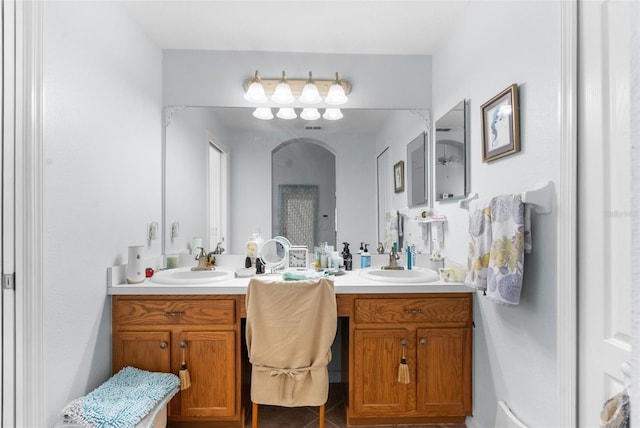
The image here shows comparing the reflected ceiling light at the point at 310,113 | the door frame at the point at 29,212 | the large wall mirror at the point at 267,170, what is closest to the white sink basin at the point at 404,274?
the large wall mirror at the point at 267,170

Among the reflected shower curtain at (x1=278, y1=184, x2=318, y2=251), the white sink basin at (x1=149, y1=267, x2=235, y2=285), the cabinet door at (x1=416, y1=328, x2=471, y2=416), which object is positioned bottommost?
the cabinet door at (x1=416, y1=328, x2=471, y2=416)

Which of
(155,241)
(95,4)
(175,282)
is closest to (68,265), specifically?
(175,282)

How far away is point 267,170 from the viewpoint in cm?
234

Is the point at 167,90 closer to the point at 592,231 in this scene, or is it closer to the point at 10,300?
the point at 10,300

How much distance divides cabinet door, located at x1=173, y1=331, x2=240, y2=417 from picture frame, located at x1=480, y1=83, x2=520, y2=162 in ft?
5.35

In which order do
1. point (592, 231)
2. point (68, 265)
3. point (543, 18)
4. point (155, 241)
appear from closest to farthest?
point (592, 231) < point (543, 18) < point (68, 265) < point (155, 241)

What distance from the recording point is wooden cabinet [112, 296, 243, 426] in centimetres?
171

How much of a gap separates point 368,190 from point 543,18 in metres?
1.39

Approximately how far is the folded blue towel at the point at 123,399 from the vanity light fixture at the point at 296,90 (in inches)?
71.0

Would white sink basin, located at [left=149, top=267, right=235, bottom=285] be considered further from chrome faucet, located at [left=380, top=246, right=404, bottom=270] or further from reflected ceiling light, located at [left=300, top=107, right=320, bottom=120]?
reflected ceiling light, located at [left=300, top=107, right=320, bottom=120]

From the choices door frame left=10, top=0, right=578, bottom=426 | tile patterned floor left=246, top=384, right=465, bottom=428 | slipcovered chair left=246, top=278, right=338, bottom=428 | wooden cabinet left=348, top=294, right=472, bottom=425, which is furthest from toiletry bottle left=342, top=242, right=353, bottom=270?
door frame left=10, top=0, right=578, bottom=426

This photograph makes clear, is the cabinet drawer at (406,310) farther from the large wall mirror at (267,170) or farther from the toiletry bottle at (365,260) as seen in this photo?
the large wall mirror at (267,170)

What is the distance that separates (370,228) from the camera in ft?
7.74

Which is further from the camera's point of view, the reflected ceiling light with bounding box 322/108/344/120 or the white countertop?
the reflected ceiling light with bounding box 322/108/344/120
